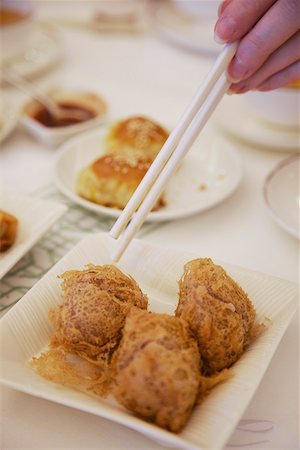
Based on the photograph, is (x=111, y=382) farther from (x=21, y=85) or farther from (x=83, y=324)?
(x=21, y=85)

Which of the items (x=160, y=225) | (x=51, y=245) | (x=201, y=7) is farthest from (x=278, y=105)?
(x=201, y=7)

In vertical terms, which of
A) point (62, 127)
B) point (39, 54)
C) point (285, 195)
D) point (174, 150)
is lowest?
point (39, 54)

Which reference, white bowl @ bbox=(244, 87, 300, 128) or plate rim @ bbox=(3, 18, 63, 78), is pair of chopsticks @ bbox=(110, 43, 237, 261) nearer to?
white bowl @ bbox=(244, 87, 300, 128)

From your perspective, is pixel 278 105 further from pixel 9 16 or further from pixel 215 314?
pixel 9 16

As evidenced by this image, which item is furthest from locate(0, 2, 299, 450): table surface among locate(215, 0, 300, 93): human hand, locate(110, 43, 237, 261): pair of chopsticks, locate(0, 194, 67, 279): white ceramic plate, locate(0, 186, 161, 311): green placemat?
locate(215, 0, 300, 93): human hand

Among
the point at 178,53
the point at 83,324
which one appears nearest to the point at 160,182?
the point at 83,324

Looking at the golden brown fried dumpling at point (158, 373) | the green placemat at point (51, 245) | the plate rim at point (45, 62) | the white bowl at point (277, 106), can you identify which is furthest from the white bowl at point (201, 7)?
the golden brown fried dumpling at point (158, 373)
